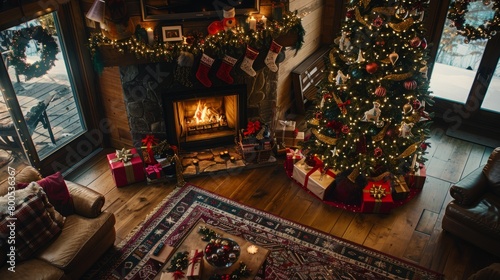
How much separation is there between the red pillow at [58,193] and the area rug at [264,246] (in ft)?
1.84

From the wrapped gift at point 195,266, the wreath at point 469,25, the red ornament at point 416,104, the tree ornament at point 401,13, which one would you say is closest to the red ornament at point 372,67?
the tree ornament at point 401,13

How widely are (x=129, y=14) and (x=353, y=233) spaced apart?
3.06 metres

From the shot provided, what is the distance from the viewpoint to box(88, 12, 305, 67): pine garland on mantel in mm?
4121

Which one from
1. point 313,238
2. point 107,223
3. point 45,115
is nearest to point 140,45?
point 45,115

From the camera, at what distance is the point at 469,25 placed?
15.8 ft

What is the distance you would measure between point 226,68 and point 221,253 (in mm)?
2170

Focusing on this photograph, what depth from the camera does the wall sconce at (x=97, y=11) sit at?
3.80 meters

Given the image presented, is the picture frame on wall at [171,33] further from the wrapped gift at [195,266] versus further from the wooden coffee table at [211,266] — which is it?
the wrapped gift at [195,266]

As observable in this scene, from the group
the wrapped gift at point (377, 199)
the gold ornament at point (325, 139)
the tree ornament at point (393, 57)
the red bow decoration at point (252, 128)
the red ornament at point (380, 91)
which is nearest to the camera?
the tree ornament at point (393, 57)

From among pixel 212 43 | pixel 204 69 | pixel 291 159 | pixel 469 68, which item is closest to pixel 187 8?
pixel 212 43

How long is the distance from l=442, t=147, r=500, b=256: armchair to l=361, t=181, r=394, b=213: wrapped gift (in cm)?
55

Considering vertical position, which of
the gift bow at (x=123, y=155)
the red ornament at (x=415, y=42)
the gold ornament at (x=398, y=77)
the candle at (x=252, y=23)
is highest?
the red ornament at (x=415, y=42)

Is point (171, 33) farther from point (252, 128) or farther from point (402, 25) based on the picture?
point (402, 25)

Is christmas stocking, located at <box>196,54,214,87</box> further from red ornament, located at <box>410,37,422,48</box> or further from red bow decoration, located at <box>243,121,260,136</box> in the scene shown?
red ornament, located at <box>410,37,422,48</box>
